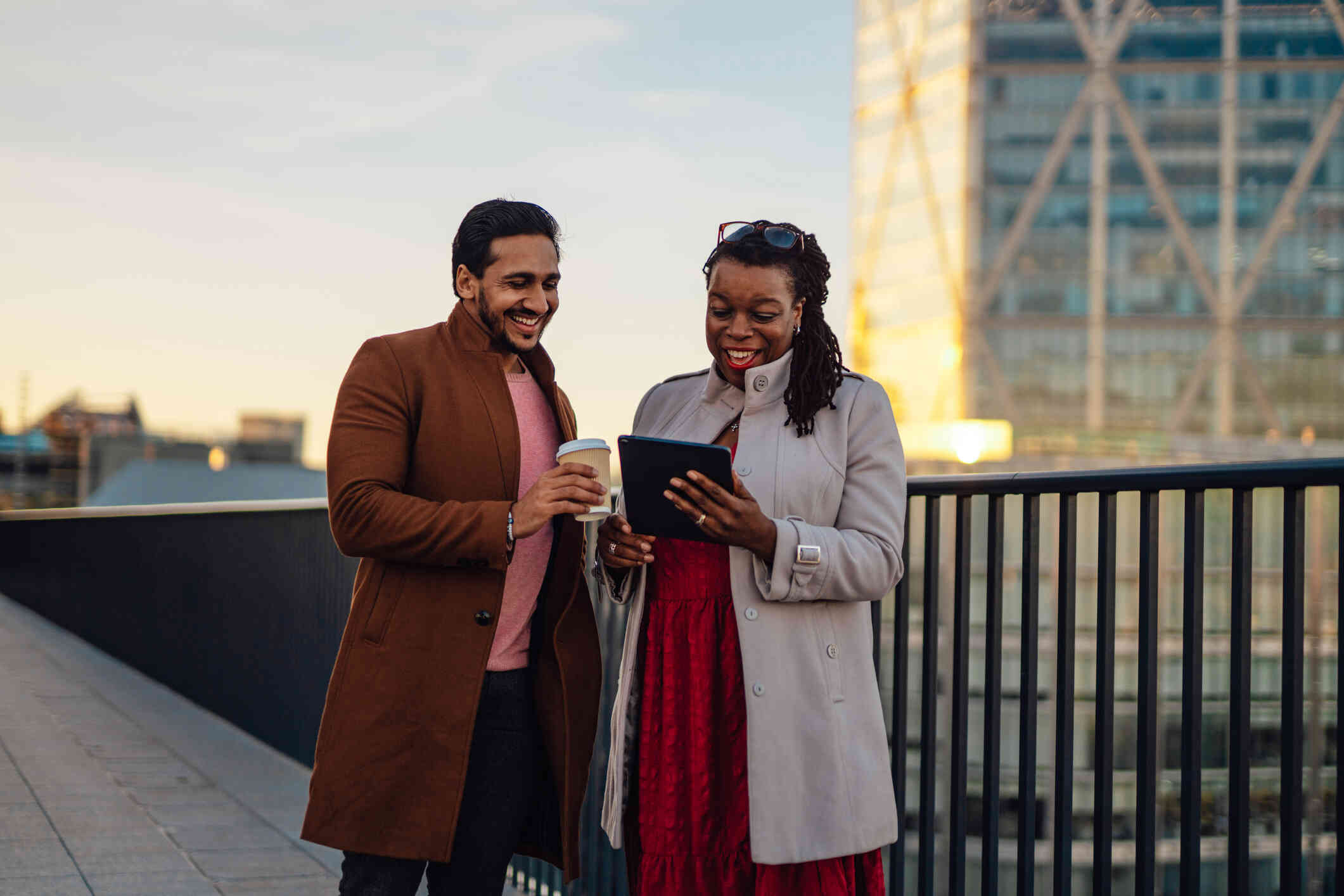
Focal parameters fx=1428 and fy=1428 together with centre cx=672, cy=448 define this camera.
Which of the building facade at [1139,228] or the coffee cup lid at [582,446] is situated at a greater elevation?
the building facade at [1139,228]

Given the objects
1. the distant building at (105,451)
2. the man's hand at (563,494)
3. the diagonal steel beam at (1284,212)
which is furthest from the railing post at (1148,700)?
the diagonal steel beam at (1284,212)

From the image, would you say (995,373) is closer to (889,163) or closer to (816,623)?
(889,163)

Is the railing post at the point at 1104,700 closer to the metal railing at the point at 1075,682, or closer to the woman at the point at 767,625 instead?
the metal railing at the point at 1075,682

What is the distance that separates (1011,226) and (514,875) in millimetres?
57027

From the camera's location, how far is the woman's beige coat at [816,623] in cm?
249

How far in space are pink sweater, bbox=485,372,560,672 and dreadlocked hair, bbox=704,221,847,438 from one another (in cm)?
42

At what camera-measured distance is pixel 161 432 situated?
75188mm

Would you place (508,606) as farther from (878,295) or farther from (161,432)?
(161,432)

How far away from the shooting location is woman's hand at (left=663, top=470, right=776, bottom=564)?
2.39m

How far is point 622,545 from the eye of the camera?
2.62m

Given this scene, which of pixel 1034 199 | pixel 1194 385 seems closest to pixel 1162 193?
pixel 1034 199

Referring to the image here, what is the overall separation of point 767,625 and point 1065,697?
82 cm

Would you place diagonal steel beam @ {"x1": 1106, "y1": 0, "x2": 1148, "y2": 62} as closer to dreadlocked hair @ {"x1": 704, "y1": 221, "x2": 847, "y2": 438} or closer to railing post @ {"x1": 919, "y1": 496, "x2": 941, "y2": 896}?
railing post @ {"x1": 919, "y1": 496, "x2": 941, "y2": 896}

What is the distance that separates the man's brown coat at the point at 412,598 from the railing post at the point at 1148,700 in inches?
47.6
